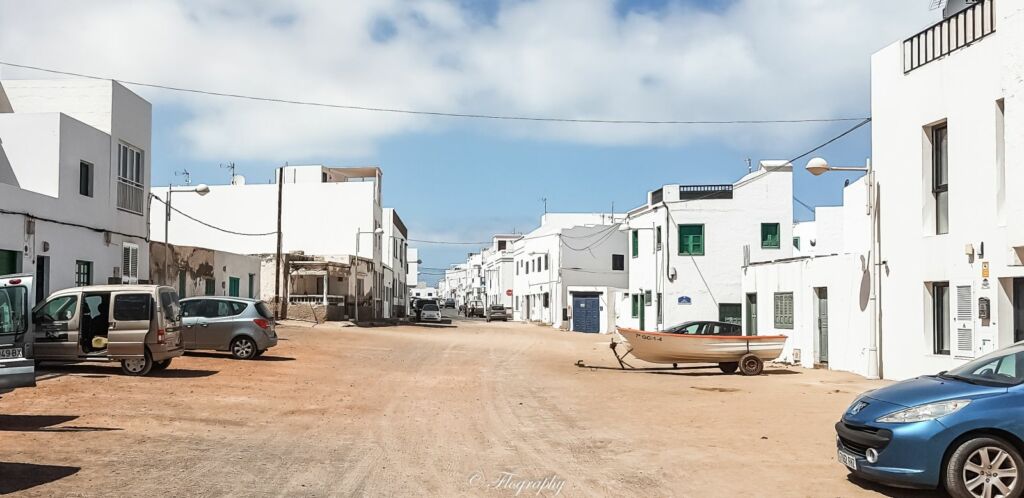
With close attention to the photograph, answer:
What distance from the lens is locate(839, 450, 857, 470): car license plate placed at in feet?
27.7

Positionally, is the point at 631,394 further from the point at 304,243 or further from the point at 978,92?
the point at 304,243

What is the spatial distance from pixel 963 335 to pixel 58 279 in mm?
20294

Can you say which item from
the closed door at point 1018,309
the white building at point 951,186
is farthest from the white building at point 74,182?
the closed door at point 1018,309

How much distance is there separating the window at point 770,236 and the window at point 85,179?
2795 cm

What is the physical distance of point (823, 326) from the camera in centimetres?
2464

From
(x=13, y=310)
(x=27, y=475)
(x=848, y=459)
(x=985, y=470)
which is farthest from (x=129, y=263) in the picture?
(x=985, y=470)

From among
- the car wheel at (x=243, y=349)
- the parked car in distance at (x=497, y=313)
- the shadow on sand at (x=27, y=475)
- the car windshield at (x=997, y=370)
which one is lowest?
the parked car in distance at (x=497, y=313)

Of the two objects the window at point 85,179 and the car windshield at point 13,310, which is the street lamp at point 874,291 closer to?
the car windshield at point 13,310

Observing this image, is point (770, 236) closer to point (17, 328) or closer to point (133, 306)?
point (133, 306)

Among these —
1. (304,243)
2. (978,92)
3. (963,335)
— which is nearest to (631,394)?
(963,335)

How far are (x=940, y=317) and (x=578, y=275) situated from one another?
1737 inches

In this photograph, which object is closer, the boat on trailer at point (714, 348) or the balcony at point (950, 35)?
the balcony at point (950, 35)

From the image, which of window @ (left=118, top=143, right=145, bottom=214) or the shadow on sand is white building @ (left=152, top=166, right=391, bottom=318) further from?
the shadow on sand

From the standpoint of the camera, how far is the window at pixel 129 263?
2511 centimetres
